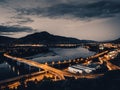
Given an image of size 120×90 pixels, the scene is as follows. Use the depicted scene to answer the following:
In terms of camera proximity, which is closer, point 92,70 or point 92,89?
point 92,89

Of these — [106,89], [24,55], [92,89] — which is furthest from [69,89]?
[24,55]

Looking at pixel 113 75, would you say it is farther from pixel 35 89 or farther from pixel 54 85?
pixel 35 89

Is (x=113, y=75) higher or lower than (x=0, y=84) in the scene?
higher

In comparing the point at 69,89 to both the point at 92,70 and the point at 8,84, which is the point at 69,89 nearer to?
the point at 8,84

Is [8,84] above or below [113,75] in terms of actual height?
below

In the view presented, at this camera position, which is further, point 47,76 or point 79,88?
point 47,76

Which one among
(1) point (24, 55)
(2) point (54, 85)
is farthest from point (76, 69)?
(1) point (24, 55)

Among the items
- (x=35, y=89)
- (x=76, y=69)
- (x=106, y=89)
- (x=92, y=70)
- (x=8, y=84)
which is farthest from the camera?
(x=76, y=69)

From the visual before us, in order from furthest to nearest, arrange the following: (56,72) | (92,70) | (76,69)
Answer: (76,69)
(92,70)
(56,72)

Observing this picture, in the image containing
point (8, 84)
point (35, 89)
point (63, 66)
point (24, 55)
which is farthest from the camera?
point (24, 55)
